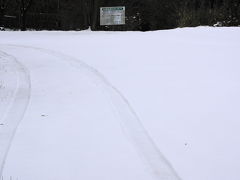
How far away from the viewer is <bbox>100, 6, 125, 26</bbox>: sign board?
24.6 metres

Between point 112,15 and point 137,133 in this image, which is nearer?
point 137,133

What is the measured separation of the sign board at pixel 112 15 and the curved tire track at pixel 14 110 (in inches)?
470

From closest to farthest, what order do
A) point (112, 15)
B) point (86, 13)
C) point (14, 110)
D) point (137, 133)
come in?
1. point (137, 133)
2. point (14, 110)
3. point (112, 15)
4. point (86, 13)

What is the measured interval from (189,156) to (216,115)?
5.20 feet

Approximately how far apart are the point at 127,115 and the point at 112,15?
58.0 ft

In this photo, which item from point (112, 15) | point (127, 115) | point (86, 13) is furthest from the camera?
point (86, 13)

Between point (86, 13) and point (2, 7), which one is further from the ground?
point (2, 7)

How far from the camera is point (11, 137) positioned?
261 inches

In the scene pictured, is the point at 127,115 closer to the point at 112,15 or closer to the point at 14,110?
the point at 14,110

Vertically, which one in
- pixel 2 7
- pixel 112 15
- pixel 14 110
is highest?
pixel 2 7

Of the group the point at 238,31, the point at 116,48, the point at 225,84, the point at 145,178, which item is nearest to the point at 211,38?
the point at 238,31

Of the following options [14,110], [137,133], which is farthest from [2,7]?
[137,133]

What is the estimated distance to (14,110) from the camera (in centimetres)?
826

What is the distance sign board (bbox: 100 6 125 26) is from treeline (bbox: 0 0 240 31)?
7830 mm
